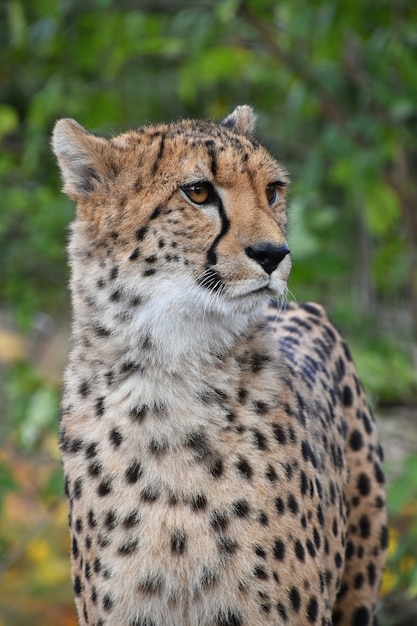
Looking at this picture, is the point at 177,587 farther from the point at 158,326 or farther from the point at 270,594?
the point at 158,326

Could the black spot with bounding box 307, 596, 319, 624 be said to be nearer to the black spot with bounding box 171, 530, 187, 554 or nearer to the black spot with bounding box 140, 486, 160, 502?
the black spot with bounding box 171, 530, 187, 554

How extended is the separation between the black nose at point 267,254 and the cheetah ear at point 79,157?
51 centimetres

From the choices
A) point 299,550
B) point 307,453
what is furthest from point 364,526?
point 299,550

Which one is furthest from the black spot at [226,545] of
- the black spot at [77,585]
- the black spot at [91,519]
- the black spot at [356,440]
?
the black spot at [356,440]

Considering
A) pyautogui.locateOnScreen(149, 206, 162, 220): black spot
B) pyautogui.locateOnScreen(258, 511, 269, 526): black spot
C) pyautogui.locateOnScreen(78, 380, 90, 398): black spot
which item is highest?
pyautogui.locateOnScreen(149, 206, 162, 220): black spot

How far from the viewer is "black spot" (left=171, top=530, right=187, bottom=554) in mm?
2643

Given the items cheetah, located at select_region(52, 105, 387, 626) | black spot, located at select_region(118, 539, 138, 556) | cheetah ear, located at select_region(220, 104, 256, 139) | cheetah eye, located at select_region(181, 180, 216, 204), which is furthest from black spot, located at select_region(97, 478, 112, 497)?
cheetah ear, located at select_region(220, 104, 256, 139)

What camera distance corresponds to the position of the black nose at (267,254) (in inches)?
100

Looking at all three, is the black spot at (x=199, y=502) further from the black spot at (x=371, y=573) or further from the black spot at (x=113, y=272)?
the black spot at (x=371, y=573)

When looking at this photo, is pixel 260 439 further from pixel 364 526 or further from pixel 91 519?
pixel 364 526

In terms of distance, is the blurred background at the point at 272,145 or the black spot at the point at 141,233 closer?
the black spot at the point at 141,233

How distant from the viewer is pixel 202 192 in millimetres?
2684

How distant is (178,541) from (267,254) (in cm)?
72

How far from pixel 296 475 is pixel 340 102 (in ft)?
10.4
